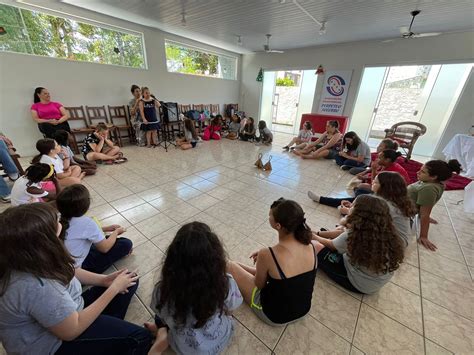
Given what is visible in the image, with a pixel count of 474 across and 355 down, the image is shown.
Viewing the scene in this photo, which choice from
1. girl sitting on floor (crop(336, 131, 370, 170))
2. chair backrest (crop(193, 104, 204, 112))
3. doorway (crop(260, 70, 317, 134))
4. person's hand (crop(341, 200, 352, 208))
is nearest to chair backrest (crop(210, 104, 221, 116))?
chair backrest (crop(193, 104, 204, 112))

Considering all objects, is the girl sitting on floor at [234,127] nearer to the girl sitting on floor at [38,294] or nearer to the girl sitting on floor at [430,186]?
the girl sitting on floor at [430,186]

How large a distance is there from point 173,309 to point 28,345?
0.52m

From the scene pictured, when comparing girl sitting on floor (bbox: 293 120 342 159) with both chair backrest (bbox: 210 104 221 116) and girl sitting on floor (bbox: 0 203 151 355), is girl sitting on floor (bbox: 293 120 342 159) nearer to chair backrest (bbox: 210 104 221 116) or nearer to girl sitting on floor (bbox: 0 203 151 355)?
chair backrest (bbox: 210 104 221 116)

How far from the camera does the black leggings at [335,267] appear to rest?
151 centimetres

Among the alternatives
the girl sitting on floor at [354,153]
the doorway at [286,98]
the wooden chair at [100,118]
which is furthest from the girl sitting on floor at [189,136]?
the doorway at [286,98]

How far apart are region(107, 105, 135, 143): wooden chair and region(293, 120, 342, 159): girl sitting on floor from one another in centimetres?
434

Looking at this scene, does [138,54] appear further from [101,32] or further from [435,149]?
[435,149]

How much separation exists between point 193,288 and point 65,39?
5.66 meters

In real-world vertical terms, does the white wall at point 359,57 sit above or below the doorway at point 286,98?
above

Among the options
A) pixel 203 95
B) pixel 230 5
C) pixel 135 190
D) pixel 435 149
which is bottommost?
pixel 135 190

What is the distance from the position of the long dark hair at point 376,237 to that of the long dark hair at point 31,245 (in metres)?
1.57

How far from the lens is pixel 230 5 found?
11.5 ft

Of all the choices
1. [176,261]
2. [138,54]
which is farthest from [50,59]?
[176,261]

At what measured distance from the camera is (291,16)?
383 cm
